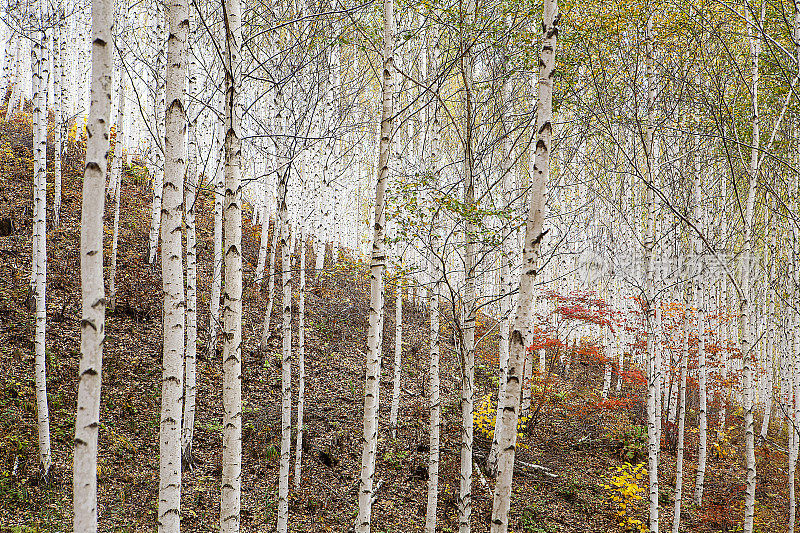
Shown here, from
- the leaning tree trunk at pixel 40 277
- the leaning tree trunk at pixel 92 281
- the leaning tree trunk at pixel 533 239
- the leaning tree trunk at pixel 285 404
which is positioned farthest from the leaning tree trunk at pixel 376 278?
the leaning tree trunk at pixel 40 277

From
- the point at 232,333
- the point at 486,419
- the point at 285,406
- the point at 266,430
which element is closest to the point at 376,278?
the point at 232,333

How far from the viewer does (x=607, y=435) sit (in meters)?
12.4

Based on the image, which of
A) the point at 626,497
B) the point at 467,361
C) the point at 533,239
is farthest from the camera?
the point at 626,497

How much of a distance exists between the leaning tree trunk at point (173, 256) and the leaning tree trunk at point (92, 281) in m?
1.09

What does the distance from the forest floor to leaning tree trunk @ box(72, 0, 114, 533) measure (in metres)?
4.35

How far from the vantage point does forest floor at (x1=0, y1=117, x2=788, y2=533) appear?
7035mm

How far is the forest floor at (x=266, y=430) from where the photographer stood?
704 cm

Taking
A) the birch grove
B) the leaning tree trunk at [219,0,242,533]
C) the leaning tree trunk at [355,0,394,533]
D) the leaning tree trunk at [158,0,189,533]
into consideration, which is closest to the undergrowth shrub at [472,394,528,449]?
the birch grove

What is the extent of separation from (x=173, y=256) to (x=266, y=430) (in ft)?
20.3

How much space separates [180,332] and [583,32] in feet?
25.8

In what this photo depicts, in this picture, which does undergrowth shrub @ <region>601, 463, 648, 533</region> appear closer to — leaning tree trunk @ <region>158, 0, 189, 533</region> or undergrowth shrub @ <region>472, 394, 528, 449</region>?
undergrowth shrub @ <region>472, 394, 528, 449</region>

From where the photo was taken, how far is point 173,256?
151 inches

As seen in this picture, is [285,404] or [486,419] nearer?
[285,404]

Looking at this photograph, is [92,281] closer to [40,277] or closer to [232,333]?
[232,333]
